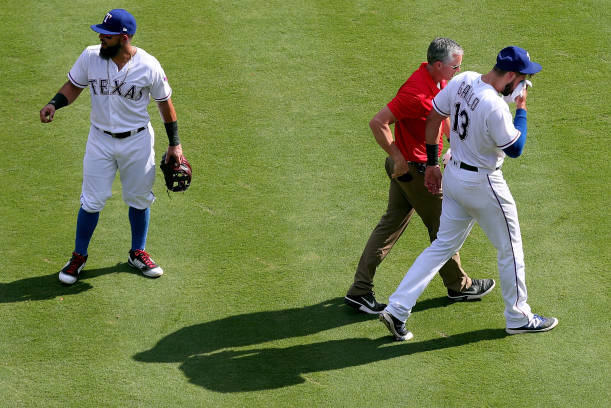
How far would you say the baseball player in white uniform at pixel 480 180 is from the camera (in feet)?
17.3

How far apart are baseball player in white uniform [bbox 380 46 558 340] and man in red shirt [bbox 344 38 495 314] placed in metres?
0.15

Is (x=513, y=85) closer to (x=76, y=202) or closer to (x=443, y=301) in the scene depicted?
(x=443, y=301)

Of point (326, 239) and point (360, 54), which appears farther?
Result: point (360, 54)

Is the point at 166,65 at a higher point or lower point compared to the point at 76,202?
higher

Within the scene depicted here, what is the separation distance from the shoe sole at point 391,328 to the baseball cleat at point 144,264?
1.74 m

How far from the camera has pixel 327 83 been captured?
8.56m

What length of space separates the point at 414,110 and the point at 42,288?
292cm

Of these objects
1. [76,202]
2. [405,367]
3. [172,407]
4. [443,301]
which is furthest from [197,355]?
[76,202]

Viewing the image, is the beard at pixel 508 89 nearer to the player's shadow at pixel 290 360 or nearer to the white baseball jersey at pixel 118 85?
the player's shadow at pixel 290 360

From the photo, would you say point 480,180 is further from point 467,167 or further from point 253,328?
point 253,328

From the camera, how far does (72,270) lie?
6.32 metres

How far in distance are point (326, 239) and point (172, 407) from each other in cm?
206

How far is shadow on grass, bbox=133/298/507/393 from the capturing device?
5457 mm

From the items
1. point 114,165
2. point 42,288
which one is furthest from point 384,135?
point 42,288
